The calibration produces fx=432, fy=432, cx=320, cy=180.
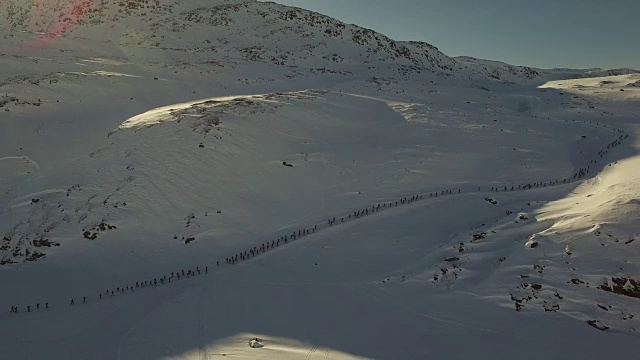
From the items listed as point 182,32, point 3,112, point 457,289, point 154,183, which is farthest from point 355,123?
point 182,32

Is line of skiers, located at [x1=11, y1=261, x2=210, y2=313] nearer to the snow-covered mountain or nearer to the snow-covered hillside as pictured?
the snow-covered hillside

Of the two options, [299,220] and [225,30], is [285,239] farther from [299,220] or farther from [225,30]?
[225,30]

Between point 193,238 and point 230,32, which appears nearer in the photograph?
point 193,238

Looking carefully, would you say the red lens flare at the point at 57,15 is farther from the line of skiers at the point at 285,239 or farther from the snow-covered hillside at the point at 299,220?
the line of skiers at the point at 285,239

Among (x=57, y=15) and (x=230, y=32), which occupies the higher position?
(x=230, y=32)

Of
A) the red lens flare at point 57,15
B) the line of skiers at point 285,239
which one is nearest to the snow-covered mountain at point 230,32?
the red lens flare at point 57,15

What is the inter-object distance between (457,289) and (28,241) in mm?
26299

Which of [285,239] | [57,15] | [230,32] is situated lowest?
[285,239]

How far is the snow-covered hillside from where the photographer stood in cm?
1931

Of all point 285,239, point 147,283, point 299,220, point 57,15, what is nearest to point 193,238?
point 147,283

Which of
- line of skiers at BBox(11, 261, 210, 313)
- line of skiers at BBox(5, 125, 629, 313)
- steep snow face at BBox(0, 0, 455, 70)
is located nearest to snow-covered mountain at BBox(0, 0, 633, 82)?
steep snow face at BBox(0, 0, 455, 70)

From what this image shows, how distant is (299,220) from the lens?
32.3 meters

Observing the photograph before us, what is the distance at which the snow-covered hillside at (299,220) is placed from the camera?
760 inches

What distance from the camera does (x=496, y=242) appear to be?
25.6 m
